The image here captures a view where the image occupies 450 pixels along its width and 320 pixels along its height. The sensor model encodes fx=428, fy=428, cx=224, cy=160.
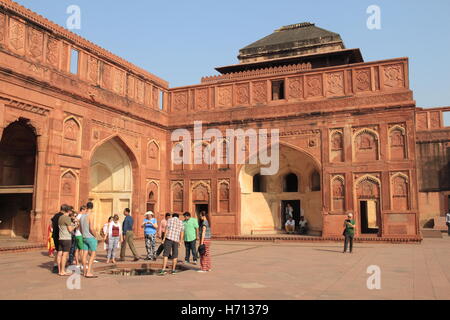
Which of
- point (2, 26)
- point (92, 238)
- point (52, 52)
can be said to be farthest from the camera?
point (52, 52)

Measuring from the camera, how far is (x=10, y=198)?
690 inches

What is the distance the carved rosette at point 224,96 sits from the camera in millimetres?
20375

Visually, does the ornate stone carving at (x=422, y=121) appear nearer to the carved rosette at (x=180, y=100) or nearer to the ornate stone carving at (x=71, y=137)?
the carved rosette at (x=180, y=100)

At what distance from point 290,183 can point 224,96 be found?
19.1 feet

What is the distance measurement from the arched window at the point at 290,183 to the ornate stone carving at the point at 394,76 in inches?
270

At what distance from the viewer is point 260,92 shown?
65.4 ft

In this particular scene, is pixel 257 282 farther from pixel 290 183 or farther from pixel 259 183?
pixel 290 183

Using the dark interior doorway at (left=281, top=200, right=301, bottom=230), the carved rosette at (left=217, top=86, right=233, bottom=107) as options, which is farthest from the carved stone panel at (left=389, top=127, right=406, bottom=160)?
the carved rosette at (left=217, top=86, right=233, bottom=107)

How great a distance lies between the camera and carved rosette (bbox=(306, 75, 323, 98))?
1881 cm

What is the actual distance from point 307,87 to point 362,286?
1331cm

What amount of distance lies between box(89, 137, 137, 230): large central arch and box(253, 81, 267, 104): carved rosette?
628 cm

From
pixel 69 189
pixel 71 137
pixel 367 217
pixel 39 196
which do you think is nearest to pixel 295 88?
pixel 367 217
